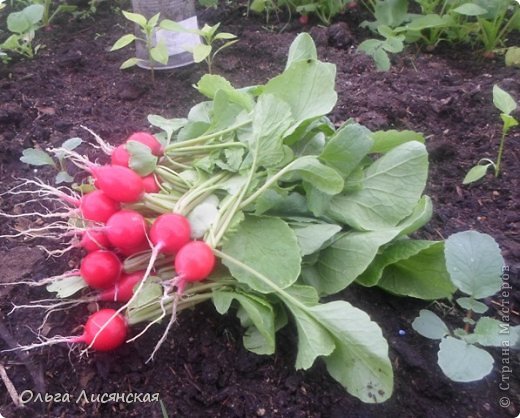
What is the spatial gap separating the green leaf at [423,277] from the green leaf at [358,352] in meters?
0.26

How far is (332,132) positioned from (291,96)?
17 centimetres

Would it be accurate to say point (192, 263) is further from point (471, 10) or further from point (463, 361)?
point (471, 10)

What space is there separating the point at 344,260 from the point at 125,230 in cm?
48

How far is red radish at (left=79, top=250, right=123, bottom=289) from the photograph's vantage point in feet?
4.10

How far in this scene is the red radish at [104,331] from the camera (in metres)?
1.22

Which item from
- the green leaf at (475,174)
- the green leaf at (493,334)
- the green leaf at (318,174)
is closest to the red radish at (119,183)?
the green leaf at (318,174)

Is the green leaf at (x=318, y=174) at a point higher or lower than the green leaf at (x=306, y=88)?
lower

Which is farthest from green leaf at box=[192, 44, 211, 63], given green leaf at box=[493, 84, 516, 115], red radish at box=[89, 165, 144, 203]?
green leaf at box=[493, 84, 516, 115]

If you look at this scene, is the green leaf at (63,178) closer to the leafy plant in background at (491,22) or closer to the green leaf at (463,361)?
the green leaf at (463,361)

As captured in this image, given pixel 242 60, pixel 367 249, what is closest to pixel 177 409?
pixel 367 249

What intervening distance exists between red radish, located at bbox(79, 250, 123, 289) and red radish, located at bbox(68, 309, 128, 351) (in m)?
0.07

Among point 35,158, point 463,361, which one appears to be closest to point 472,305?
point 463,361

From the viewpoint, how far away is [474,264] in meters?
1.20

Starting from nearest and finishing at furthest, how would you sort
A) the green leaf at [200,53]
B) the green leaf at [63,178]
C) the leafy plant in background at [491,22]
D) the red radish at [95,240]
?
the red radish at [95,240] → the green leaf at [63,178] → the green leaf at [200,53] → the leafy plant in background at [491,22]
